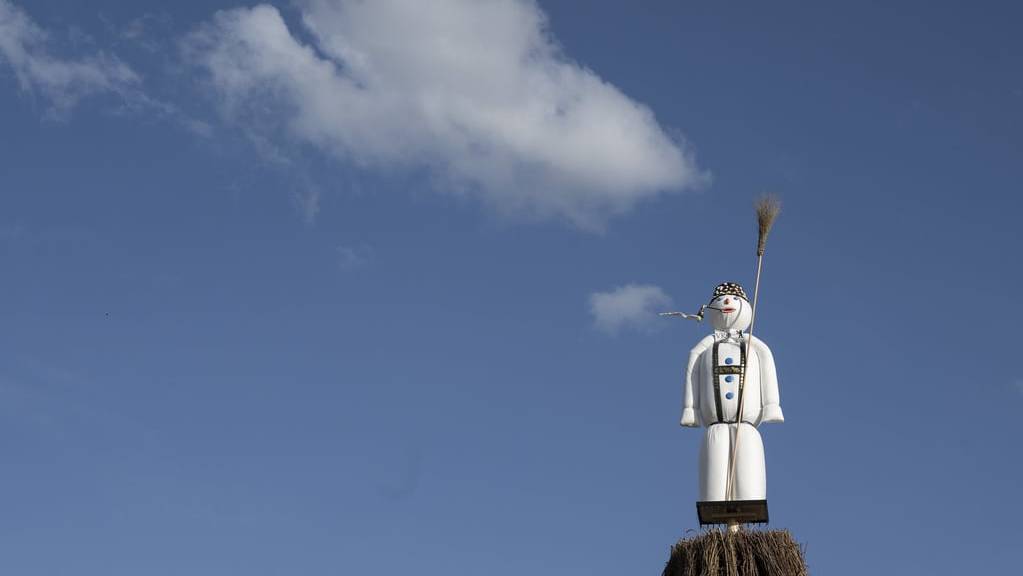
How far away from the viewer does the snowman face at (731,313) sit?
66.0 feet

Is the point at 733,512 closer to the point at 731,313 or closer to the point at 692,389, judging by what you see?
the point at 692,389

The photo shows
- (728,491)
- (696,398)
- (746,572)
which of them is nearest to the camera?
(746,572)

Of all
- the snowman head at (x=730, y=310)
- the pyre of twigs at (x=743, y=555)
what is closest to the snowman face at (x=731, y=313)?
A: the snowman head at (x=730, y=310)

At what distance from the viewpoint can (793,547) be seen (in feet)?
56.0

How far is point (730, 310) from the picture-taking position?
2011 cm

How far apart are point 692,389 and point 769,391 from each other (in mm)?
1075

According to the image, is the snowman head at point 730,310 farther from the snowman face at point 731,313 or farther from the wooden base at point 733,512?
the wooden base at point 733,512

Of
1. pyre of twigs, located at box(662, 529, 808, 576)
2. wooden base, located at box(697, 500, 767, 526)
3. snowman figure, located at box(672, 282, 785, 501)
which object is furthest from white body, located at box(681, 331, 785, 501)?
pyre of twigs, located at box(662, 529, 808, 576)

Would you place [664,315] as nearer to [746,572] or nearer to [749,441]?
[749,441]

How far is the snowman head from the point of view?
2011cm

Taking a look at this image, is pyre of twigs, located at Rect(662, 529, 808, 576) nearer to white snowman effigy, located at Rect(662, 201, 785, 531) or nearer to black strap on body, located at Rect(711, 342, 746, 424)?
white snowman effigy, located at Rect(662, 201, 785, 531)

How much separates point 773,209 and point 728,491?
4.05 m

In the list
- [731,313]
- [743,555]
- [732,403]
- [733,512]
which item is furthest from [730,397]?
[743,555]

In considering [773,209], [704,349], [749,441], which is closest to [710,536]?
[749,441]
